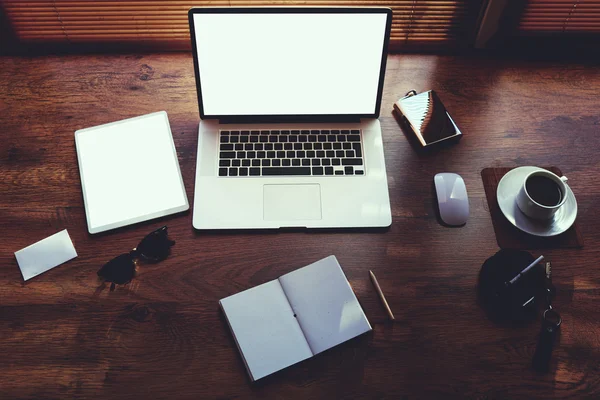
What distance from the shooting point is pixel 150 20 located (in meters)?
1.39

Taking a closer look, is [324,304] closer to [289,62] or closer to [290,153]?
[290,153]

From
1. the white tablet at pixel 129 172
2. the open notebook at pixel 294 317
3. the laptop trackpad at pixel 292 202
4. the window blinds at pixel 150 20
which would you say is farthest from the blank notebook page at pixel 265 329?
the window blinds at pixel 150 20

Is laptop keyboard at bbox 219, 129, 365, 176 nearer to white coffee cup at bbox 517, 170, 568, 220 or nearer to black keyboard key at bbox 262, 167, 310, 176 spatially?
black keyboard key at bbox 262, 167, 310, 176

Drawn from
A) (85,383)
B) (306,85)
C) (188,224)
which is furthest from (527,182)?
(85,383)

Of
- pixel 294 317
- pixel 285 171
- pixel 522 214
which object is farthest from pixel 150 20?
pixel 522 214

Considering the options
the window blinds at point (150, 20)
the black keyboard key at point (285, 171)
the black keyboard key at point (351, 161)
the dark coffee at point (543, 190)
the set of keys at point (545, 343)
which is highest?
the window blinds at point (150, 20)

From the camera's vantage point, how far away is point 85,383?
0.94 meters

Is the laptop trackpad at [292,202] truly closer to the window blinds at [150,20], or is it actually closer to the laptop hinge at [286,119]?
the laptop hinge at [286,119]

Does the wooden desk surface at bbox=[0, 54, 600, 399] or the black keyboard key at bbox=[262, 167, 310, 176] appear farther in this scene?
the black keyboard key at bbox=[262, 167, 310, 176]

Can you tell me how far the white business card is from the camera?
104cm

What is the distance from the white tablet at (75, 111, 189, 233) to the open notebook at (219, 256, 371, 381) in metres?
0.27

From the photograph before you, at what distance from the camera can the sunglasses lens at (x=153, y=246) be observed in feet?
3.45

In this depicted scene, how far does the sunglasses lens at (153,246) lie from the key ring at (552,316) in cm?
78

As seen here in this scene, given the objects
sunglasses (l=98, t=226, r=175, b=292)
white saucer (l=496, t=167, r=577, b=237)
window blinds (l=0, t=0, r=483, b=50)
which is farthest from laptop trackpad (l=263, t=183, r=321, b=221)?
window blinds (l=0, t=0, r=483, b=50)
